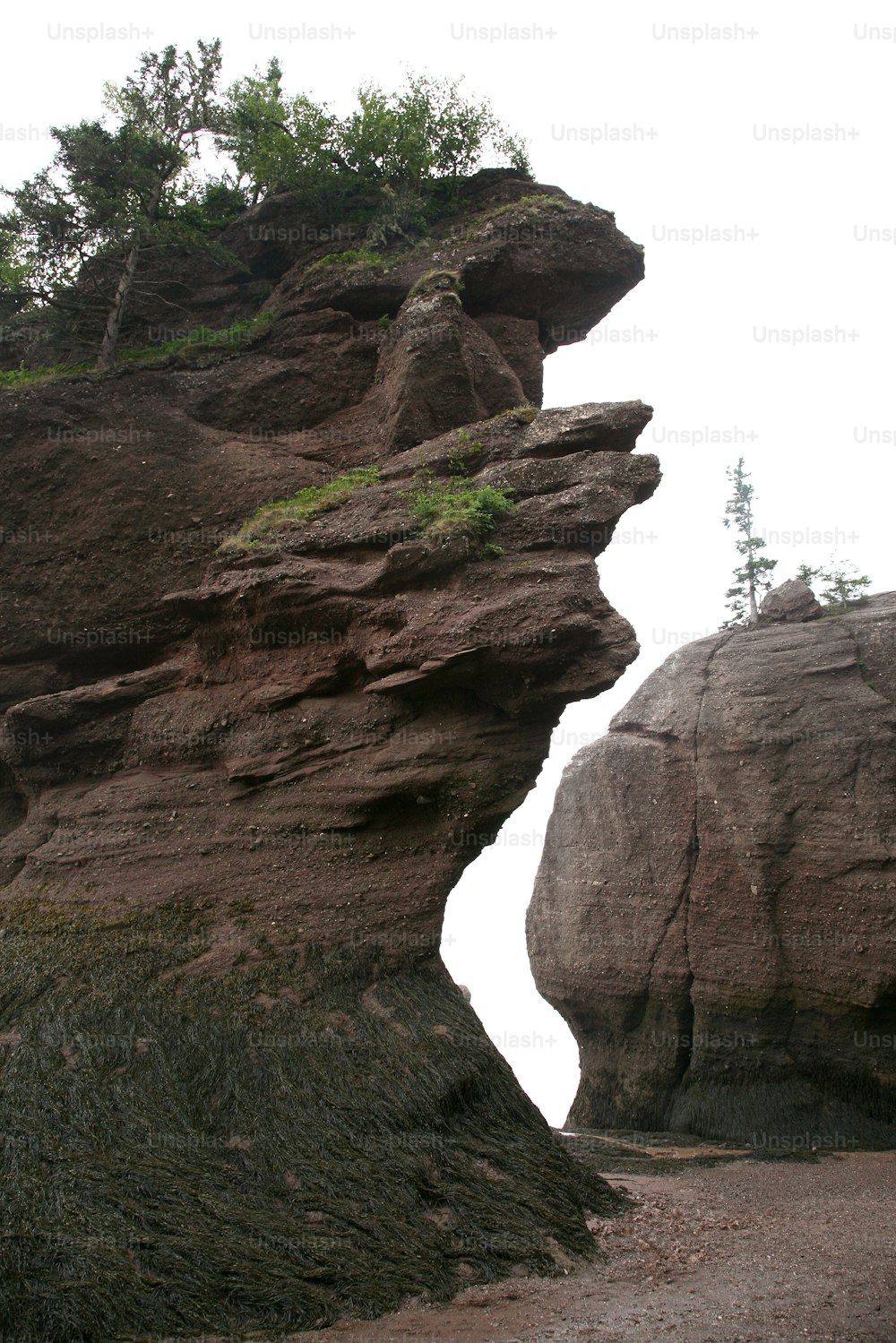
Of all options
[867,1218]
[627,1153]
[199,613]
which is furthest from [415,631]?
[627,1153]

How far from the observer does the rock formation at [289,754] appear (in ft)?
32.1

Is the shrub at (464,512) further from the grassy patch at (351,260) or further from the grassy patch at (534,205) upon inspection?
the grassy patch at (534,205)

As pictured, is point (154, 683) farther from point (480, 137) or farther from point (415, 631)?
point (480, 137)

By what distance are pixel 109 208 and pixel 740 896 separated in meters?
18.6

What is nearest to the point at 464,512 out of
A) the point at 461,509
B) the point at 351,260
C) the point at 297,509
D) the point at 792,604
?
the point at 461,509

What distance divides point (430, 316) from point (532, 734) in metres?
7.56

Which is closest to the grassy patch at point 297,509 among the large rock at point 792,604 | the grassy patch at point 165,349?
the grassy patch at point 165,349

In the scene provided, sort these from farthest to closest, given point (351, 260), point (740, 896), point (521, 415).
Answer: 1. point (740, 896)
2. point (351, 260)
3. point (521, 415)

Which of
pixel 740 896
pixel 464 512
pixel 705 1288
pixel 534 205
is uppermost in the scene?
pixel 534 205

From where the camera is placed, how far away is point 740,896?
70.4ft

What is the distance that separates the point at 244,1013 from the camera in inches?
469

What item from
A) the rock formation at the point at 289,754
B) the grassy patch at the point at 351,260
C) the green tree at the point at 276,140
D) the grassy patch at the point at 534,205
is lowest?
the rock formation at the point at 289,754

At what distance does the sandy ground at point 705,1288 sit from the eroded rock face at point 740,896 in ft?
21.1

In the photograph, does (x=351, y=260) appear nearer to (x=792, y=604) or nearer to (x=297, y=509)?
(x=297, y=509)
